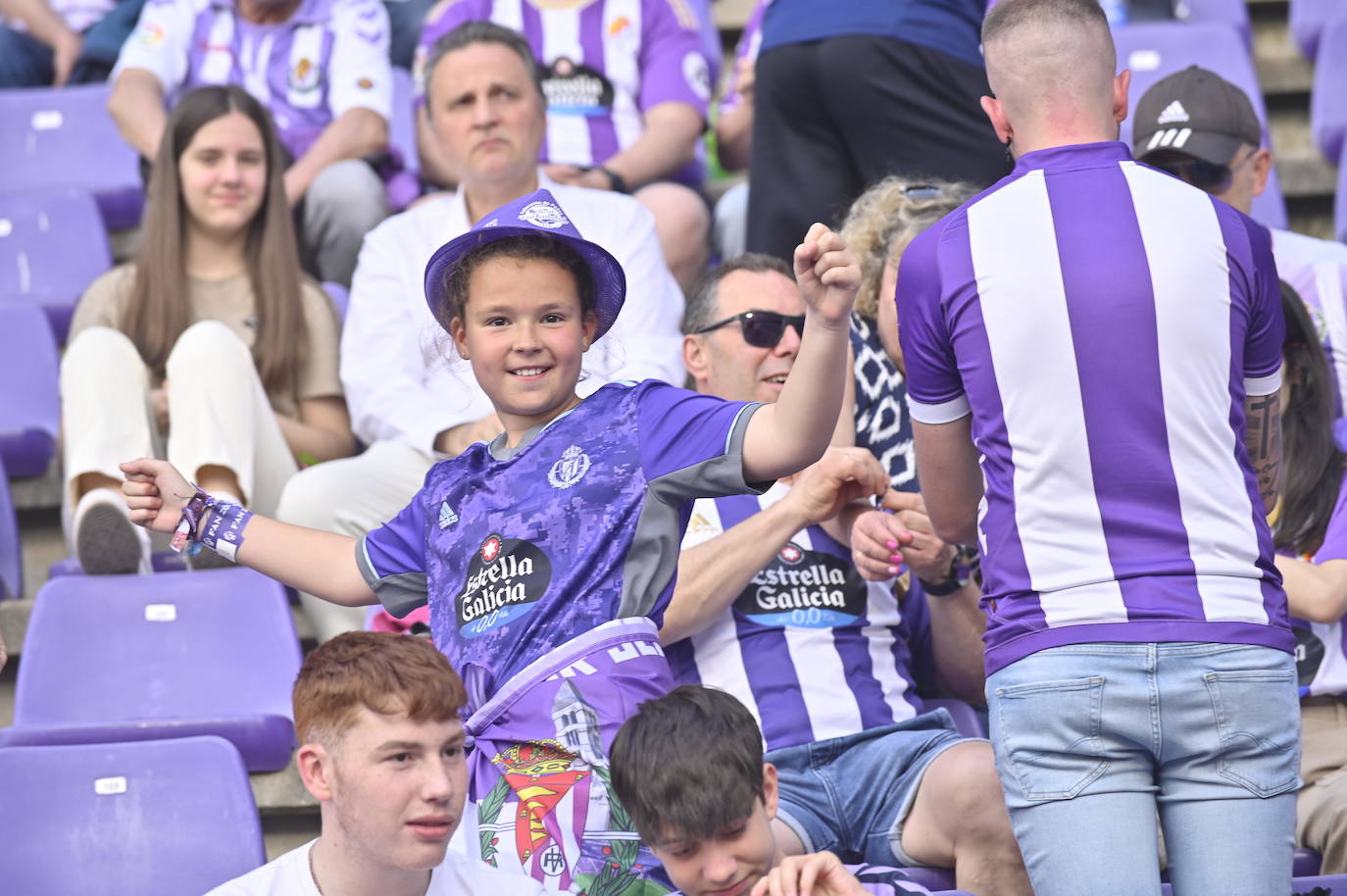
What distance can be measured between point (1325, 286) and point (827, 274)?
2.23 meters

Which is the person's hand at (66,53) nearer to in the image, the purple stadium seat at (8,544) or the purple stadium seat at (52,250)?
the purple stadium seat at (52,250)

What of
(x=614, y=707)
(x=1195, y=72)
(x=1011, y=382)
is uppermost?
(x=1195, y=72)

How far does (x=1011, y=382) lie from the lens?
205 cm

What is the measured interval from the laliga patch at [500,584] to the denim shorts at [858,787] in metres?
0.63

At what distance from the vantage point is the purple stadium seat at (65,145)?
540cm

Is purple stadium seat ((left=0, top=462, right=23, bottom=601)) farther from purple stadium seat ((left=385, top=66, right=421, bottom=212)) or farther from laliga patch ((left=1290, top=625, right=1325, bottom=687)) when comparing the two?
laliga patch ((left=1290, top=625, right=1325, bottom=687))

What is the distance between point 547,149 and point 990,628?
3.12 m

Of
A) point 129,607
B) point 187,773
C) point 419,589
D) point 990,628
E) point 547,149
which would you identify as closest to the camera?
point 990,628

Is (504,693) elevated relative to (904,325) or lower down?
lower down

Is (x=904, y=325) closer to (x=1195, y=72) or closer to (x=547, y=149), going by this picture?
(x=1195, y=72)

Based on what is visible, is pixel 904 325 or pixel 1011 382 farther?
pixel 904 325

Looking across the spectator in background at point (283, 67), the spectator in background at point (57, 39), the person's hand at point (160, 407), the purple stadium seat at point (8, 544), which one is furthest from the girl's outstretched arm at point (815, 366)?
the spectator in background at point (57, 39)

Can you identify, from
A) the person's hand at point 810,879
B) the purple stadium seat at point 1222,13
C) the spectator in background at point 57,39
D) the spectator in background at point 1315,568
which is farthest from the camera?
the spectator in background at point 57,39

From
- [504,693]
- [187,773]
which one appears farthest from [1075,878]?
[187,773]
